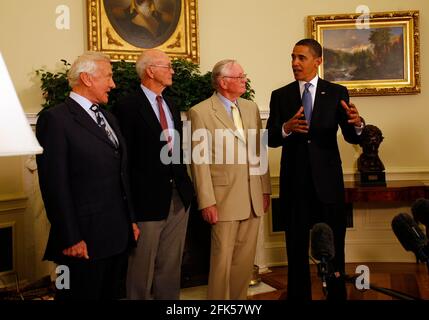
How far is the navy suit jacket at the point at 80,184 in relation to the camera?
77.4 inches

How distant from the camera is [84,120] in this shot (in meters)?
2.09

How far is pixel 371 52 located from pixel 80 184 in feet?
11.2

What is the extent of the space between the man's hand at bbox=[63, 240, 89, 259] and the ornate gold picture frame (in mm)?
2498

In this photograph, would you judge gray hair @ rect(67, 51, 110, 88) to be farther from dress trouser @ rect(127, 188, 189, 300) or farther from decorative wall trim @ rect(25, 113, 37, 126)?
decorative wall trim @ rect(25, 113, 37, 126)

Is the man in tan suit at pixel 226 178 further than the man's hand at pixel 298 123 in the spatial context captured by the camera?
Yes

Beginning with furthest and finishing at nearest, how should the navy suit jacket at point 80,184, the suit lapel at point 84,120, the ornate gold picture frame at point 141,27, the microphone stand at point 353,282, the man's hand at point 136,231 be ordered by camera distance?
the ornate gold picture frame at point 141,27, the man's hand at point 136,231, the suit lapel at point 84,120, the navy suit jacket at point 80,184, the microphone stand at point 353,282

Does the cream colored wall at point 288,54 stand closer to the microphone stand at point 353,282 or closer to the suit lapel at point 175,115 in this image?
the suit lapel at point 175,115

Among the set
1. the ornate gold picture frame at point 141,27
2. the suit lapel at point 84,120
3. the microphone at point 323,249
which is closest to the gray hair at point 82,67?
the suit lapel at point 84,120

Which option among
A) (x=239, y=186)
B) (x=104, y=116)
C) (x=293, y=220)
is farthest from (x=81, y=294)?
(x=293, y=220)

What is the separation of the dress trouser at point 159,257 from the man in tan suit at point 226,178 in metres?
0.17

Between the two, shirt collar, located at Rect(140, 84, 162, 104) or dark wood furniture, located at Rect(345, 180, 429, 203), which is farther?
dark wood furniture, located at Rect(345, 180, 429, 203)

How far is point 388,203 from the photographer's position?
175 inches

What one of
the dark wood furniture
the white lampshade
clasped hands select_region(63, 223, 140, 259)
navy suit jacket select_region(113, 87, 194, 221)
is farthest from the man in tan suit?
the white lampshade

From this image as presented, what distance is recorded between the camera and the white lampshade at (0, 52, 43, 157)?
2.56 ft
